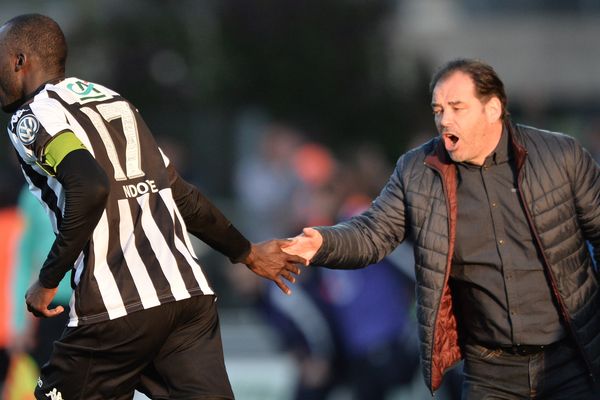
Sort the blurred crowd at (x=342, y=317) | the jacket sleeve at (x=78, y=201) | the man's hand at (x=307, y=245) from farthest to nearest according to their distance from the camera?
the blurred crowd at (x=342, y=317) < the man's hand at (x=307, y=245) < the jacket sleeve at (x=78, y=201)

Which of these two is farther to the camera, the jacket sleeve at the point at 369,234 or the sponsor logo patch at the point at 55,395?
the jacket sleeve at the point at 369,234

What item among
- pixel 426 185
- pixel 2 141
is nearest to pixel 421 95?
pixel 2 141

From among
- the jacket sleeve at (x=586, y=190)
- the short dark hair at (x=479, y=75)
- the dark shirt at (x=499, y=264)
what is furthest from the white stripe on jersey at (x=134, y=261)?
the jacket sleeve at (x=586, y=190)

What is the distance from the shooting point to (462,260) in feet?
19.0

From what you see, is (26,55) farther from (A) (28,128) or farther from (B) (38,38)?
(A) (28,128)

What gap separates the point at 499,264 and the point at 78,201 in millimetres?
1980

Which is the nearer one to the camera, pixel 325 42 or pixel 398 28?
pixel 325 42

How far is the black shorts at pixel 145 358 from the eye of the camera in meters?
5.16

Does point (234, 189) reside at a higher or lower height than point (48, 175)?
lower

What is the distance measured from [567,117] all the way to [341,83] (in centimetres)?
772

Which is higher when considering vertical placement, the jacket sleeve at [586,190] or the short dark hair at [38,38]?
the short dark hair at [38,38]

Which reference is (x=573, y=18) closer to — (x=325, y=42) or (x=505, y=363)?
(x=325, y=42)

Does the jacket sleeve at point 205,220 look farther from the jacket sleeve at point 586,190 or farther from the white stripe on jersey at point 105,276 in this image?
the jacket sleeve at point 586,190

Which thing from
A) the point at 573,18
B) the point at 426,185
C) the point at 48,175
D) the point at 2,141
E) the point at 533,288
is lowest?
the point at 573,18
